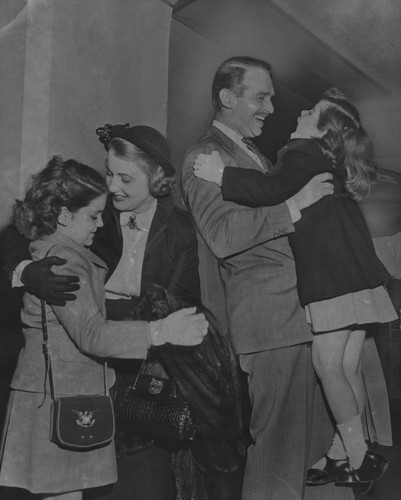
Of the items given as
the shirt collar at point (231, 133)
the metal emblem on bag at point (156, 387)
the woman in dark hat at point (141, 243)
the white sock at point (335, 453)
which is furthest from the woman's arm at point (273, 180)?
the white sock at point (335, 453)

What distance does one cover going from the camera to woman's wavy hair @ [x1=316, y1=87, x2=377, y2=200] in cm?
262

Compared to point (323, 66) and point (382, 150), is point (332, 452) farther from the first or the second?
point (323, 66)

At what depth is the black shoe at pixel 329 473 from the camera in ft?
8.30

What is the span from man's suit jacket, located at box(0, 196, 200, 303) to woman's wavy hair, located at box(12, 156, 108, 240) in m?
0.18

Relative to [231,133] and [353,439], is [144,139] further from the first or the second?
[353,439]

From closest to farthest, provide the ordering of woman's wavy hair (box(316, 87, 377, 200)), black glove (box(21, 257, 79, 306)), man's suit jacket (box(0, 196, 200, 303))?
1. black glove (box(21, 257, 79, 306))
2. woman's wavy hair (box(316, 87, 377, 200))
3. man's suit jacket (box(0, 196, 200, 303))

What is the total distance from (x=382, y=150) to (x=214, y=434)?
4.26ft

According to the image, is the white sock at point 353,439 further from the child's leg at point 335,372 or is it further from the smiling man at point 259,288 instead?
the smiling man at point 259,288

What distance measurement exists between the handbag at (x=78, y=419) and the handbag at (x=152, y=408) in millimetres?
294

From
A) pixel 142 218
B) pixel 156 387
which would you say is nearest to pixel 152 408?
pixel 156 387

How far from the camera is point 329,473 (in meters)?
2.54

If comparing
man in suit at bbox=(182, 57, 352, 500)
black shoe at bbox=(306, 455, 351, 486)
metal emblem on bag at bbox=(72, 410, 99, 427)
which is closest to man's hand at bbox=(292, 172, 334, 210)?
man in suit at bbox=(182, 57, 352, 500)

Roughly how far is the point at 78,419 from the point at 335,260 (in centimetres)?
109

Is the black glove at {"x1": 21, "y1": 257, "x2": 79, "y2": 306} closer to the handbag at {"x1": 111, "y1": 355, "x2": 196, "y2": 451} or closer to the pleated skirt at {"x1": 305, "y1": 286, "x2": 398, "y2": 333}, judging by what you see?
the handbag at {"x1": 111, "y1": 355, "x2": 196, "y2": 451}
